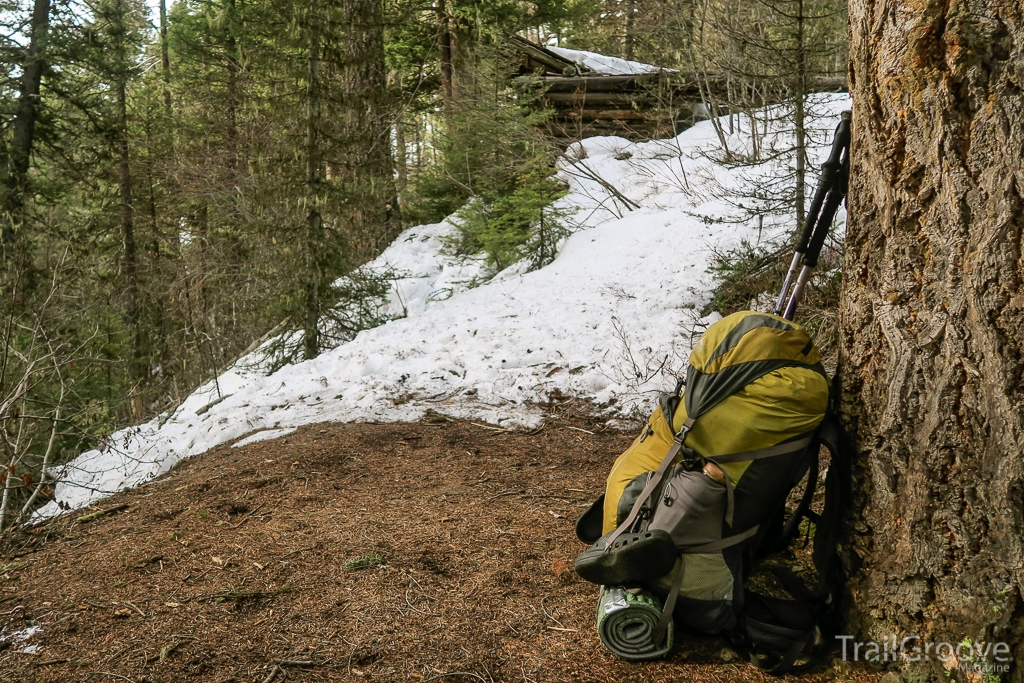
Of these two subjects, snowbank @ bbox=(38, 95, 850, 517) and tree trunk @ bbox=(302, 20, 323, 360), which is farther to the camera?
tree trunk @ bbox=(302, 20, 323, 360)

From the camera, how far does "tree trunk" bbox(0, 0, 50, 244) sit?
1207 centimetres

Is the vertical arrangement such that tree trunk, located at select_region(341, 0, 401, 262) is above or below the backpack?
above

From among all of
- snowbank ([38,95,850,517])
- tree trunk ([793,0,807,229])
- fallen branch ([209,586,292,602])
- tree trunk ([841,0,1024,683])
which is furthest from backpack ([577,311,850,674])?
tree trunk ([793,0,807,229])

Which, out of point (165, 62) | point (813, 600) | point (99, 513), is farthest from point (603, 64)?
point (813, 600)

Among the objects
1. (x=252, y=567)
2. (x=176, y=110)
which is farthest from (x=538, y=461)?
(x=176, y=110)

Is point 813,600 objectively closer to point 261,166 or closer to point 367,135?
point 261,166

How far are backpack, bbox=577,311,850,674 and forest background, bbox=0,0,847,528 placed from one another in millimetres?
4503

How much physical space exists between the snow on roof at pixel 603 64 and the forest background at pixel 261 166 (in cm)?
106

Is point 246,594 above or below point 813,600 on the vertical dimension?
below

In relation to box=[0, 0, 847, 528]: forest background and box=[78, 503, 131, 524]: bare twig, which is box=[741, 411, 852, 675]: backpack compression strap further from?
box=[0, 0, 847, 528]: forest background

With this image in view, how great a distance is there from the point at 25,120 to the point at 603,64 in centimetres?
1121

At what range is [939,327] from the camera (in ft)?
7.01

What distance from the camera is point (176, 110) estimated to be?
18.2 metres

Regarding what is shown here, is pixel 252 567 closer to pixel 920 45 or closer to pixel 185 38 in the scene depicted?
pixel 920 45
